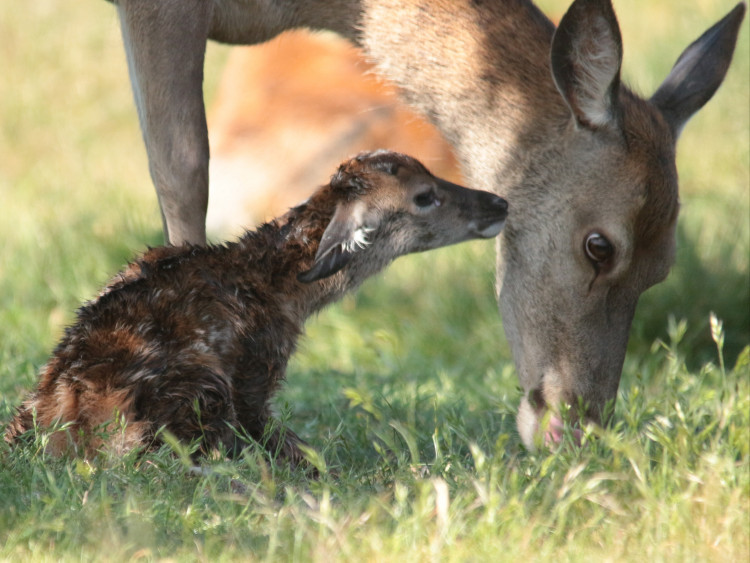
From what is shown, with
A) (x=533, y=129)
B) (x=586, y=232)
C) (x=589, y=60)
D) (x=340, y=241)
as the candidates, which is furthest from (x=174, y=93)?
(x=586, y=232)

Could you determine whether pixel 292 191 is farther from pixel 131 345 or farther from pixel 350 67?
pixel 131 345

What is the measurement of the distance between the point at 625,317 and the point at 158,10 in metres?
2.33

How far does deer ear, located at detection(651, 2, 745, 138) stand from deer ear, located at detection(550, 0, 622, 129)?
1.64 feet

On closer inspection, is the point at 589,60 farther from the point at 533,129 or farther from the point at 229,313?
the point at 229,313

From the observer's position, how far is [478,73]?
493cm

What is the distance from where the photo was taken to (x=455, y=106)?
4.98 meters

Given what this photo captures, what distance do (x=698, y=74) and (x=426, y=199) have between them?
147 centimetres

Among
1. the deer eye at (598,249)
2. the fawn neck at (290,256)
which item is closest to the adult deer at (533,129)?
the deer eye at (598,249)

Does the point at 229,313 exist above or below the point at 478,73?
below

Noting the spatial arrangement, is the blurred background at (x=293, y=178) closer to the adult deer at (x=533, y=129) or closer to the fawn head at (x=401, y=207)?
the adult deer at (x=533, y=129)

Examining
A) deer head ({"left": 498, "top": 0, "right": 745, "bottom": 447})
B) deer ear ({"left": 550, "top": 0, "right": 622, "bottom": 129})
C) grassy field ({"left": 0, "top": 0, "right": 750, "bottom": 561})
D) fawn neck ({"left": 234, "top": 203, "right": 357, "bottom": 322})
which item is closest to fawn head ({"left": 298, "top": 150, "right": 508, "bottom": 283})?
fawn neck ({"left": 234, "top": 203, "right": 357, "bottom": 322})

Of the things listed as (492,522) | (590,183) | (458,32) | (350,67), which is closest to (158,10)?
(458,32)

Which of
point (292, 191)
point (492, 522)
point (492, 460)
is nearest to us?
point (492, 522)

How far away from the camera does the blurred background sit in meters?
7.00
